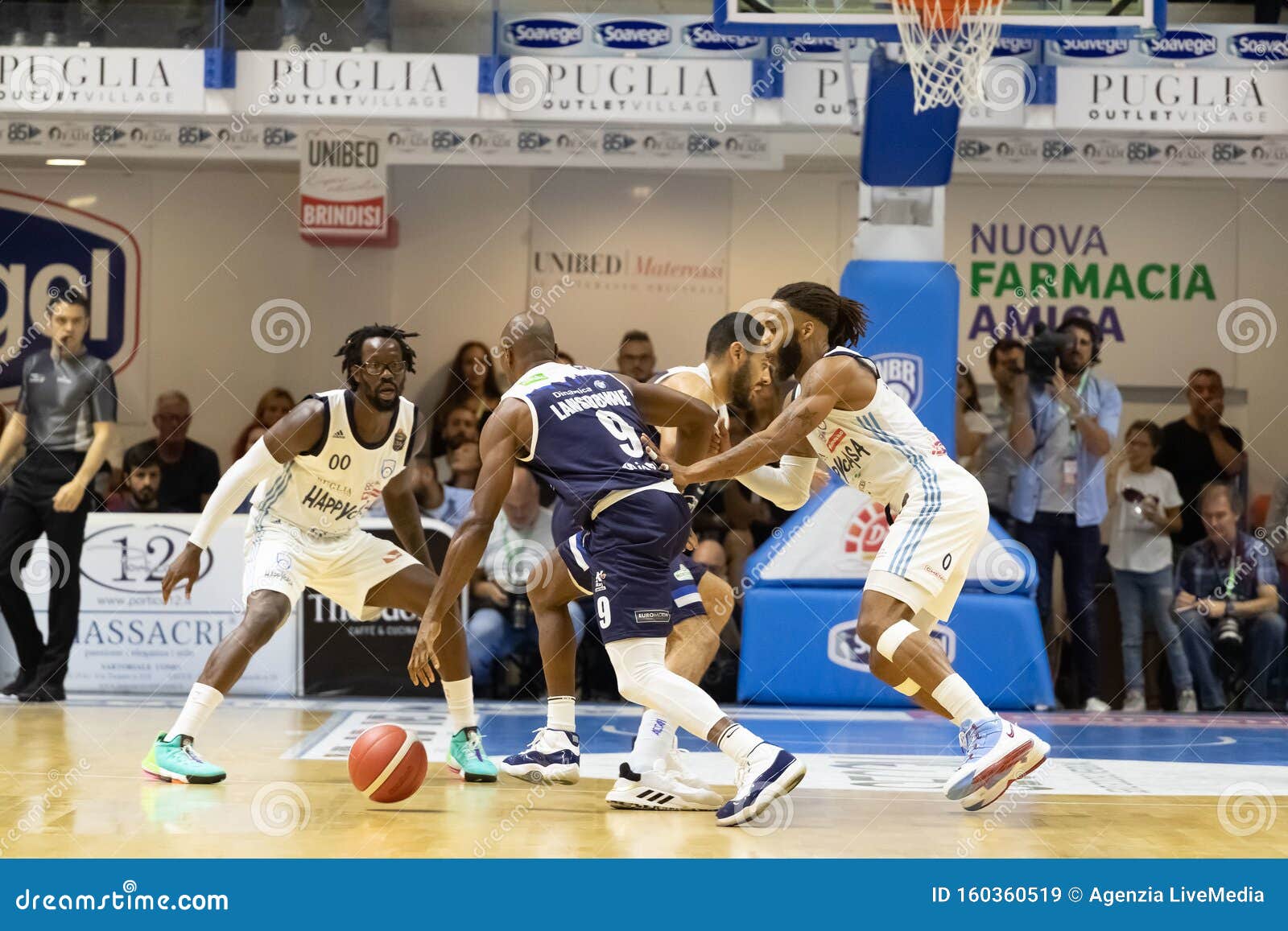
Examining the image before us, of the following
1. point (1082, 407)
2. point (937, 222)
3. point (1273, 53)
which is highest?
point (1273, 53)

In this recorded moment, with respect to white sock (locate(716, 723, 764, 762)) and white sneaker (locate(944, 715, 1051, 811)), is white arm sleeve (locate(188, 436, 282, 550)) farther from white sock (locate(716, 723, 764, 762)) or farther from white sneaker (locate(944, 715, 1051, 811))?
white sneaker (locate(944, 715, 1051, 811))

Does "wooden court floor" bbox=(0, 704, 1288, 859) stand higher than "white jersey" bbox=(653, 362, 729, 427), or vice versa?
"white jersey" bbox=(653, 362, 729, 427)

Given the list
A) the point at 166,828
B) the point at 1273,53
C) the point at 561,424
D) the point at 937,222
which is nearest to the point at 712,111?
the point at 937,222

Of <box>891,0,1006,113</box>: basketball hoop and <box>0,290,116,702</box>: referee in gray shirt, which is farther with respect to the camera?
<box>0,290,116,702</box>: referee in gray shirt

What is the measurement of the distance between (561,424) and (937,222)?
14.6ft

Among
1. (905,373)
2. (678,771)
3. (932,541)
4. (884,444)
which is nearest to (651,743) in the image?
(678,771)

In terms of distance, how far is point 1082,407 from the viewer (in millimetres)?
8875

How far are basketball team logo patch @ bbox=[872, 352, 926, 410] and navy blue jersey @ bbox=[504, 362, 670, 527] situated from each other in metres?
3.72

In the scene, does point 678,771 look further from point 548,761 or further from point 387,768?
point 387,768

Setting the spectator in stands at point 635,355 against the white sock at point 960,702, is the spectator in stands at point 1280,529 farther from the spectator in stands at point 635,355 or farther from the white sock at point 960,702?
the white sock at point 960,702

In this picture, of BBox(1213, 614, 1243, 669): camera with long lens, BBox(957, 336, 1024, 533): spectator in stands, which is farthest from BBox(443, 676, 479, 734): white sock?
BBox(1213, 614, 1243, 669): camera with long lens

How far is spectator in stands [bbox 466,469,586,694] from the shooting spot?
27.4 ft

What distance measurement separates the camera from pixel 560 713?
5.28m
